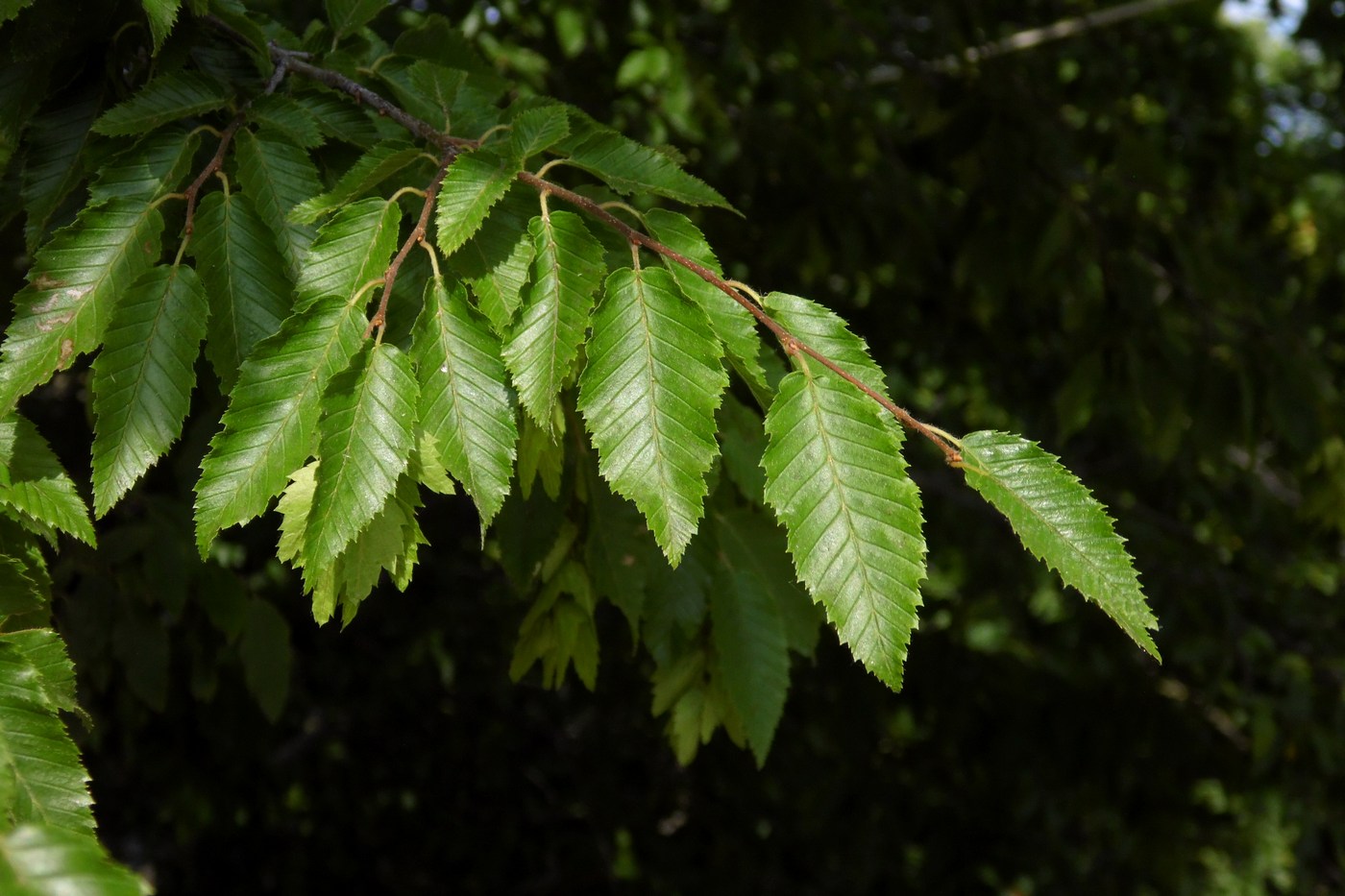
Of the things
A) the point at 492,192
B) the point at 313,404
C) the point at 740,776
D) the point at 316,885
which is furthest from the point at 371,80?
the point at 316,885

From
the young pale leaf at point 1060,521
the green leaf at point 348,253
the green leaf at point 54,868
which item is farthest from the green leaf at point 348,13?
the green leaf at point 54,868

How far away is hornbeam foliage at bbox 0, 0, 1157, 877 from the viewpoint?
3.37 ft

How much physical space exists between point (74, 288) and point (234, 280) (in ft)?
0.50

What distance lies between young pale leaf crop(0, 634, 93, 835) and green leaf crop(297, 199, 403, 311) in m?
0.41

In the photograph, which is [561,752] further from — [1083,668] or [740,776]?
[1083,668]

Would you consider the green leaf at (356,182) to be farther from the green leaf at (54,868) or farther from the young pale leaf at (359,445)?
the green leaf at (54,868)

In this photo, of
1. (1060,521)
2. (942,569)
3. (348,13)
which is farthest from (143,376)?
(942,569)

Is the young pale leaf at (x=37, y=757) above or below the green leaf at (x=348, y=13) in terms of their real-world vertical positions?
below

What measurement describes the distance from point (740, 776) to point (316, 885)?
164 centimetres

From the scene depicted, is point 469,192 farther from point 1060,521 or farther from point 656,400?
point 1060,521

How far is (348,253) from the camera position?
1.15 meters

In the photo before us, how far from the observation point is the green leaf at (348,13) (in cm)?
159

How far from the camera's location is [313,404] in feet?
3.45

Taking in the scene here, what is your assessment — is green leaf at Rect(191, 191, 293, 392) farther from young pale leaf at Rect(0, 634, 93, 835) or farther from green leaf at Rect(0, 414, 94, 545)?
young pale leaf at Rect(0, 634, 93, 835)
